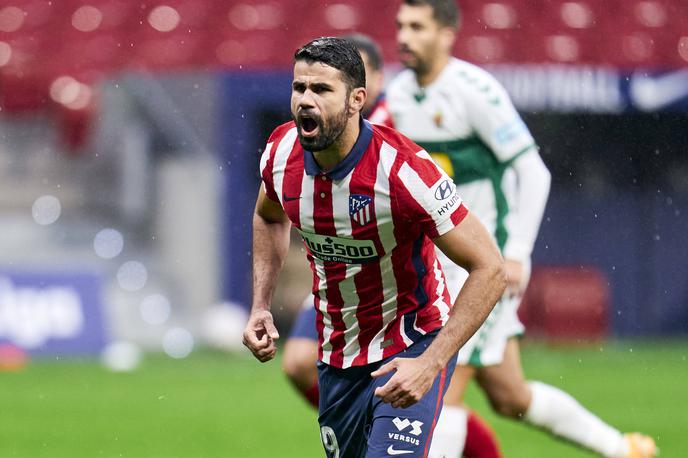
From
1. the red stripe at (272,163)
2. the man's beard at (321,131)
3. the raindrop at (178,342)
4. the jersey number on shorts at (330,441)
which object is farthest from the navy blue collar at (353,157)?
the raindrop at (178,342)

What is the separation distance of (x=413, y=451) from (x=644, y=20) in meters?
14.1

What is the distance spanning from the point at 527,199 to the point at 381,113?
85cm

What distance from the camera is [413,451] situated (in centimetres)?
437

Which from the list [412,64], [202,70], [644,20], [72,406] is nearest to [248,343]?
[412,64]

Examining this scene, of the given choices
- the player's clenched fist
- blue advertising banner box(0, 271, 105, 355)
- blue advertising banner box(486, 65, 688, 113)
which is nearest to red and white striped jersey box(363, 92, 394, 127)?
the player's clenched fist

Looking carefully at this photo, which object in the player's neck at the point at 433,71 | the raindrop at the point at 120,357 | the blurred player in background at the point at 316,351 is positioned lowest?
the raindrop at the point at 120,357

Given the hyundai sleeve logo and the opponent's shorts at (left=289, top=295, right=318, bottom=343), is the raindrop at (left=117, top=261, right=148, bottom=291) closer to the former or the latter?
the opponent's shorts at (left=289, top=295, right=318, bottom=343)

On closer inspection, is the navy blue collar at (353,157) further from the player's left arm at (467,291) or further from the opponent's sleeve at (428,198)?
the player's left arm at (467,291)

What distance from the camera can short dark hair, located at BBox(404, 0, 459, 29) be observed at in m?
6.12

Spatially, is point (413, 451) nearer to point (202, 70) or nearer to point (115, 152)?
point (202, 70)

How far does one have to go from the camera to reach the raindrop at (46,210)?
15523 mm

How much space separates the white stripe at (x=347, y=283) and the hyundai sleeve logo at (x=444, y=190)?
0.31 m

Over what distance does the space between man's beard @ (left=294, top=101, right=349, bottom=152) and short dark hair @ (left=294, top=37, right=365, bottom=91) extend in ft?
0.33

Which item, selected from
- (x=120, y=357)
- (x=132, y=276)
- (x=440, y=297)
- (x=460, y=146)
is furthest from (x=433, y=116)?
(x=132, y=276)
